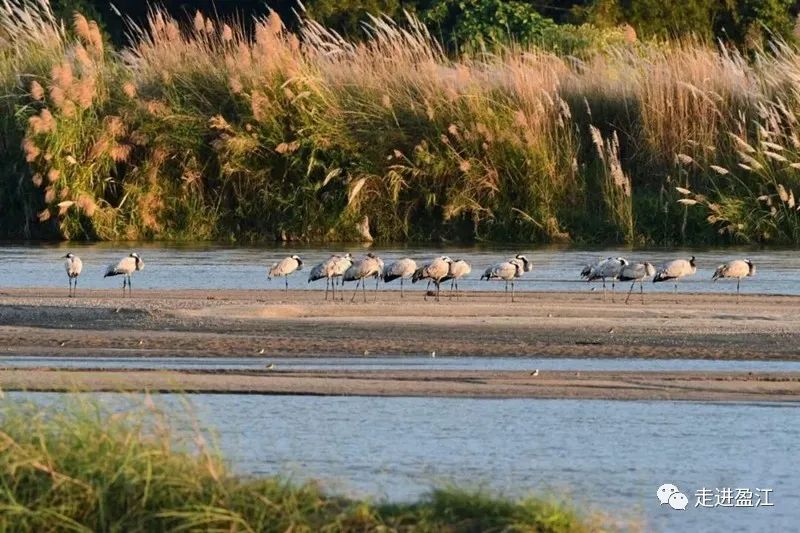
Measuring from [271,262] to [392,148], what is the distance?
4.02m

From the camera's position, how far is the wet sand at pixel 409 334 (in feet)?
40.0

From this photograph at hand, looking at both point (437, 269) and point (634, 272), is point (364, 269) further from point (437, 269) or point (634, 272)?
point (634, 272)

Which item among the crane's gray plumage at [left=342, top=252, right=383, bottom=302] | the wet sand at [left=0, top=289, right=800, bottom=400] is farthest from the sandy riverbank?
the crane's gray plumage at [left=342, top=252, right=383, bottom=302]

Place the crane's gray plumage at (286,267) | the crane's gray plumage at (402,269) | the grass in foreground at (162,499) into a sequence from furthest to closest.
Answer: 1. the crane's gray plumage at (286,267)
2. the crane's gray plumage at (402,269)
3. the grass in foreground at (162,499)

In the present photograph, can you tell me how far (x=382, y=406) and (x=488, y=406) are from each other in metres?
0.68

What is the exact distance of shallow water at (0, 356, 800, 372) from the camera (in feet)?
43.0

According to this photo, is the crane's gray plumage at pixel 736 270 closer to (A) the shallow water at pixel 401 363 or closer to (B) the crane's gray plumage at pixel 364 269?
(B) the crane's gray plumage at pixel 364 269

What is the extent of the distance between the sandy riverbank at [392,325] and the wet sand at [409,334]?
16 mm

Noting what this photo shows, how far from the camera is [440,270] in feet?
58.8

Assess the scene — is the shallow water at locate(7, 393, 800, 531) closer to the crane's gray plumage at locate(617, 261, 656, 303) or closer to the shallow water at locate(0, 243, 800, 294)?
the crane's gray plumage at locate(617, 261, 656, 303)

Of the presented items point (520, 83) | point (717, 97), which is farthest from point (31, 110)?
point (717, 97)

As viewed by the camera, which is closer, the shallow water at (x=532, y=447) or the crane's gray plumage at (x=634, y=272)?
the shallow water at (x=532, y=447)

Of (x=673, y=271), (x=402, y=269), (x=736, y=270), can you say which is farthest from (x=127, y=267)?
(x=736, y=270)

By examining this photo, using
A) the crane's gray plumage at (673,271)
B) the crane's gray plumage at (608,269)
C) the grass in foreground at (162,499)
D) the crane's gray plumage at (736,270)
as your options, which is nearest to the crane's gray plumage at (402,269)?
the crane's gray plumage at (608,269)
